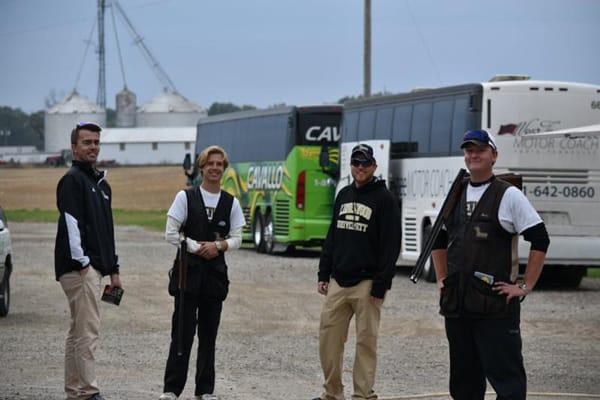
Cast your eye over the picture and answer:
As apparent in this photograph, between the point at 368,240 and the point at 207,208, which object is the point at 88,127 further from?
the point at 368,240

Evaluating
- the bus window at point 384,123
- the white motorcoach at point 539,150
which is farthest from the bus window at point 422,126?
the bus window at point 384,123

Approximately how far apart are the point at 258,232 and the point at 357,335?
22.2 m

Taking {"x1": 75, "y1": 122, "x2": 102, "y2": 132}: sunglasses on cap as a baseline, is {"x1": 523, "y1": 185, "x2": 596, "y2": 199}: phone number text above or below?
below

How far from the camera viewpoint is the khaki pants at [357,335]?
988cm

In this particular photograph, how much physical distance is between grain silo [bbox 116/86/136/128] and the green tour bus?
120m

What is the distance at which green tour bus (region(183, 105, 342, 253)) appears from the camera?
2947 centimetres

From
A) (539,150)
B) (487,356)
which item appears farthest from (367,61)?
(487,356)

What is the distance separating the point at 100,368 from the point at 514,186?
5.41 m

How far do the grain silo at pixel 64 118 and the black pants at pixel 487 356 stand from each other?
143 m

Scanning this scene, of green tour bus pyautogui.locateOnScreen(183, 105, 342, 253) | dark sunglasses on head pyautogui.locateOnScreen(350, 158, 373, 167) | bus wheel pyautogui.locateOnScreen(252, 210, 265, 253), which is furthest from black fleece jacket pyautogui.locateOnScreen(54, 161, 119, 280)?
bus wheel pyautogui.locateOnScreen(252, 210, 265, 253)

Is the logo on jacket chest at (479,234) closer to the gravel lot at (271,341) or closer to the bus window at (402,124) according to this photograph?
the gravel lot at (271,341)

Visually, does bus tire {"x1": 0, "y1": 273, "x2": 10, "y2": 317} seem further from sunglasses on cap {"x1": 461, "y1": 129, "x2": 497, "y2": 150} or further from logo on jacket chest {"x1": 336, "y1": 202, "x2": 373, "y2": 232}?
sunglasses on cap {"x1": 461, "y1": 129, "x2": 497, "y2": 150}

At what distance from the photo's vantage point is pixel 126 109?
153500 millimetres

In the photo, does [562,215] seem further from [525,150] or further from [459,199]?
[459,199]
